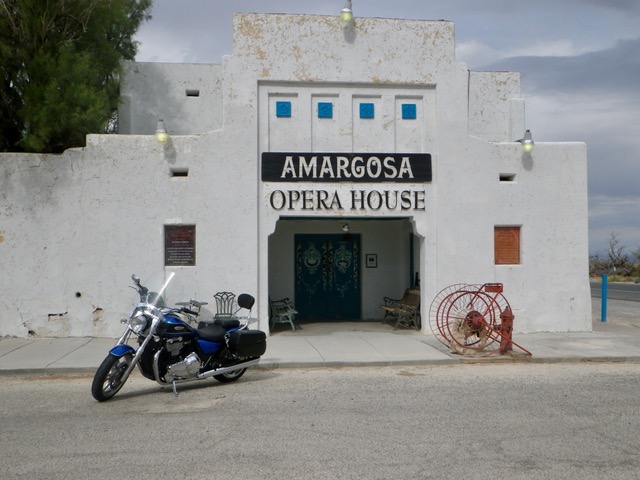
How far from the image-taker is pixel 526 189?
49.7ft

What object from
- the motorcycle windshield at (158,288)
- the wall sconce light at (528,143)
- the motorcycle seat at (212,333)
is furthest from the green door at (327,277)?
the motorcycle seat at (212,333)

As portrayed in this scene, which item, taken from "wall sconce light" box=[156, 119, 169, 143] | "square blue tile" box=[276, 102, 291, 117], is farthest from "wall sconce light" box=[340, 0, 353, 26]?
"wall sconce light" box=[156, 119, 169, 143]

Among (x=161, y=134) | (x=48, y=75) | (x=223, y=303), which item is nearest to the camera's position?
(x=161, y=134)

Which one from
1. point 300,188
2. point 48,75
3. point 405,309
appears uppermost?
point 48,75

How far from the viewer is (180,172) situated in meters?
14.4

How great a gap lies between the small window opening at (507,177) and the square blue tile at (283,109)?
478 cm

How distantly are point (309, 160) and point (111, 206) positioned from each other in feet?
13.5

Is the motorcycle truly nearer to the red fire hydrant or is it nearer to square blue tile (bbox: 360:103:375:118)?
the red fire hydrant

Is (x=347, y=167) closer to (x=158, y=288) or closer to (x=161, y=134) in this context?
(x=161, y=134)

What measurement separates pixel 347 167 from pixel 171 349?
661 cm

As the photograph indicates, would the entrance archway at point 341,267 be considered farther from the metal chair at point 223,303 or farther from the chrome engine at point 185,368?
the chrome engine at point 185,368

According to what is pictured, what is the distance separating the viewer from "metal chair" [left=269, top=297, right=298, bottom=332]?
15648 millimetres

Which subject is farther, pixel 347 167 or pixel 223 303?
pixel 347 167

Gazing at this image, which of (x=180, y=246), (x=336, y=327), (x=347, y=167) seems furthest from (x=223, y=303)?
(x=347, y=167)
